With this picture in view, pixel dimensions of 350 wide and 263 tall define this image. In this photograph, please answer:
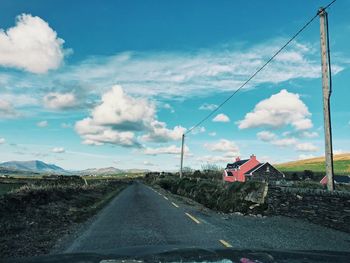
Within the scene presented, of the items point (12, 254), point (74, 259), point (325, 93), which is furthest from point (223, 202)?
point (74, 259)

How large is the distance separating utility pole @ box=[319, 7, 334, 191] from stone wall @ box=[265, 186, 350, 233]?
835 millimetres

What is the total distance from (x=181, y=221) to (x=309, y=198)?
14.6 ft

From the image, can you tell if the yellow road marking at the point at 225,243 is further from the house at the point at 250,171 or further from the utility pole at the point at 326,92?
the house at the point at 250,171

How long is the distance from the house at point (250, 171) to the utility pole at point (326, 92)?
76474 mm

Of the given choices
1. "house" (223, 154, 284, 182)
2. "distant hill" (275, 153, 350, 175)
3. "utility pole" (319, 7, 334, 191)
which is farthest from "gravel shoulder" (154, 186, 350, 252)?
"distant hill" (275, 153, 350, 175)

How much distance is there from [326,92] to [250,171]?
83.8m

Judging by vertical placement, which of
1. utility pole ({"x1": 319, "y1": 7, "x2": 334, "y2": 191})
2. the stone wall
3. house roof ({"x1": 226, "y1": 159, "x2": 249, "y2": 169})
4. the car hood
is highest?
house roof ({"x1": 226, "y1": 159, "x2": 249, "y2": 169})

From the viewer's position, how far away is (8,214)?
13719 millimetres

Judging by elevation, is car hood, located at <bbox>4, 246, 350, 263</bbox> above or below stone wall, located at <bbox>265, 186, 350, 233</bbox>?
below

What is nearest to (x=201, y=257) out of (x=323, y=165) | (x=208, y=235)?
(x=208, y=235)

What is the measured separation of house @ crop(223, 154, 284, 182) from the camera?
91188 mm

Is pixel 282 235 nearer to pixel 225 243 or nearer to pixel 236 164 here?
pixel 225 243

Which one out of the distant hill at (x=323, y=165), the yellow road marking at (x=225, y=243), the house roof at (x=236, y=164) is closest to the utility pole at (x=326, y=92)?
the yellow road marking at (x=225, y=243)

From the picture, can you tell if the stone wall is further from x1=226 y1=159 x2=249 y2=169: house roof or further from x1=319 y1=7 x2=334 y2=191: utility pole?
x1=226 y1=159 x2=249 y2=169: house roof
